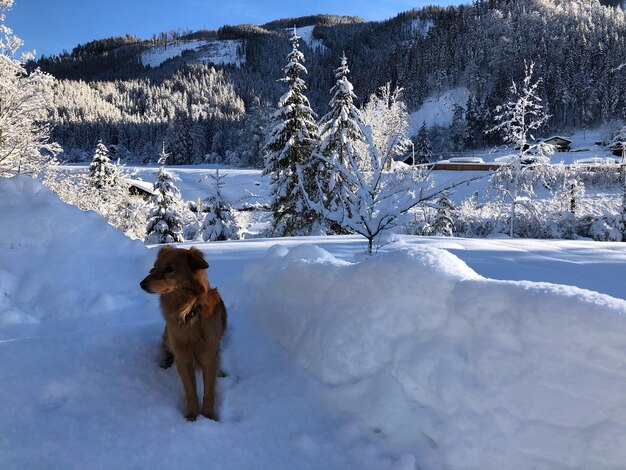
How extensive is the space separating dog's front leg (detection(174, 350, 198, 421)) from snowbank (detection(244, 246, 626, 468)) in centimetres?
96

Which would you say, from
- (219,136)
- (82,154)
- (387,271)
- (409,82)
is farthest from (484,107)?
(82,154)

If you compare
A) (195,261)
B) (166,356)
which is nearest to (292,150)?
(166,356)

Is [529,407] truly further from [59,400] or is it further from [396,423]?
[59,400]

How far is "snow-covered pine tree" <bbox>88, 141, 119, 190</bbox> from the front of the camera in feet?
89.2

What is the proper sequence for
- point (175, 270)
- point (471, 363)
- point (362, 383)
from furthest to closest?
point (362, 383) < point (175, 270) < point (471, 363)

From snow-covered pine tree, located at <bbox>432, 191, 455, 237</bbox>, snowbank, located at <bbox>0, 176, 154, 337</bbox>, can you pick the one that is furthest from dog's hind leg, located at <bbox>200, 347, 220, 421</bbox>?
snow-covered pine tree, located at <bbox>432, 191, 455, 237</bbox>

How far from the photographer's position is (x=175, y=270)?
2717mm

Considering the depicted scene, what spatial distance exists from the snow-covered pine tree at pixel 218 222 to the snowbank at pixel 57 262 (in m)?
16.3

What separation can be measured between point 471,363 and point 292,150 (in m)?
17.6

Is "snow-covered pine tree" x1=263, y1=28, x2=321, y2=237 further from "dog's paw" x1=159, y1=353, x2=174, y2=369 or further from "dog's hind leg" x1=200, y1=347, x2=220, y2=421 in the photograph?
"dog's hind leg" x1=200, y1=347, x2=220, y2=421

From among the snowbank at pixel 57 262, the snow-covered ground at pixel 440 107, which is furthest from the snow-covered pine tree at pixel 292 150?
the snow-covered ground at pixel 440 107

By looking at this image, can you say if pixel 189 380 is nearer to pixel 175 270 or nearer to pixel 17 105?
pixel 175 270

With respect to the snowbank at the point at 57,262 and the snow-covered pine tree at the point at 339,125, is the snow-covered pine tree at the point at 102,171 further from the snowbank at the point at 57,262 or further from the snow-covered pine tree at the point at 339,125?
the snowbank at the point at 57,262

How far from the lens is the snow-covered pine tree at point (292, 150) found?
1891cm
